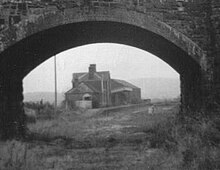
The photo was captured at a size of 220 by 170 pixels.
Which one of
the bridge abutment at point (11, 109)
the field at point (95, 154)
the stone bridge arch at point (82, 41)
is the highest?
the stone bridge arch at point (82, 41)

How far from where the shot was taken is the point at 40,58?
1019 centimetres

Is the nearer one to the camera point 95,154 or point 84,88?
point 95,154

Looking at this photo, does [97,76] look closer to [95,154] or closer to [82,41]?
[82,41]

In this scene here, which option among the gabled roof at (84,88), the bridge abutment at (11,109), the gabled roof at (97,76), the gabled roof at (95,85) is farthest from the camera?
the gabled roof at (97,76)

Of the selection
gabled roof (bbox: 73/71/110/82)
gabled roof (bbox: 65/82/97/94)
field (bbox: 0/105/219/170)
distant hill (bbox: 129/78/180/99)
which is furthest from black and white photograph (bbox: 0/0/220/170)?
distant hill (bbox: 129/78/180/99)

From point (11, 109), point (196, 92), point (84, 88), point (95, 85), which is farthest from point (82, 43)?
point (95, 85)

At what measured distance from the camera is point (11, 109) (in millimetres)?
9234

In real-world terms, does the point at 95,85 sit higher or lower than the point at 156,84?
lower

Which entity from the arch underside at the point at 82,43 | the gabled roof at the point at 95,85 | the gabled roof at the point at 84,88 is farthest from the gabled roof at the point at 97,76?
the arch underside at the point at 82,43

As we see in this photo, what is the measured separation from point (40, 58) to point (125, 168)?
558 centimetres

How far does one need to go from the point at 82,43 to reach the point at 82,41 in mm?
314

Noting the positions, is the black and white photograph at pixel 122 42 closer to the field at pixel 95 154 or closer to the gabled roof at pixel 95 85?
the field at pixel 95 154

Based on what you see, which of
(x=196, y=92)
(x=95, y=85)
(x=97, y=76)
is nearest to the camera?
(x=196, y=92)

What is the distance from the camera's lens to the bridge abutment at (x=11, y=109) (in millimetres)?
8555
